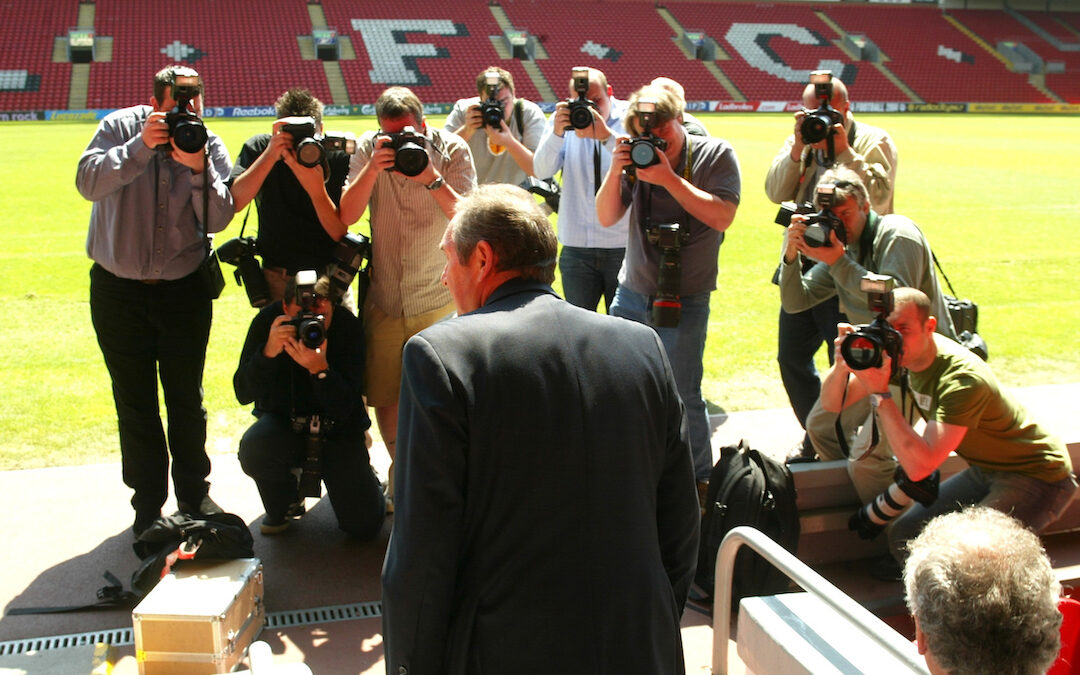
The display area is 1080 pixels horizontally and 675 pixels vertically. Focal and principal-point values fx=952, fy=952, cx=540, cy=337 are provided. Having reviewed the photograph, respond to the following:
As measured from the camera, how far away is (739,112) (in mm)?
44125

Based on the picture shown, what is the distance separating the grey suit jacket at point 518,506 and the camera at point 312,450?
2.20 metres

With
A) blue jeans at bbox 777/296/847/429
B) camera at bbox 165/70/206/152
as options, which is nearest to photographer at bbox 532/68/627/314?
blue jeans at bbox 777/296/847/429

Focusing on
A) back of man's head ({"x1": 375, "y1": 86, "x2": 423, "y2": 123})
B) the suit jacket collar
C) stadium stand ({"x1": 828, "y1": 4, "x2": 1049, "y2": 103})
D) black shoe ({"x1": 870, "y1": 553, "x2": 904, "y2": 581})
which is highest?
stadium stand ({"x1": 828, "y1": 4, "x2": 1049, "y2": 103})

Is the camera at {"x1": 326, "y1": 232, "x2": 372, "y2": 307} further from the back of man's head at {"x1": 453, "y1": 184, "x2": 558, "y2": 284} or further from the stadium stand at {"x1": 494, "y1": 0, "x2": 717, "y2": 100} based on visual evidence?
the stadium stand at {"x1": 494, "y1": 0, "x2": 717, "y2": 100}

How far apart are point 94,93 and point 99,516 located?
3871 centimetres

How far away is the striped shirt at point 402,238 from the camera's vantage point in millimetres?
4434

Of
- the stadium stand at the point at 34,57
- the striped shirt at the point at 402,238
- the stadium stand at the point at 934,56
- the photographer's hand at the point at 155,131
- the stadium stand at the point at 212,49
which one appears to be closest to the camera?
the photographer's hand at the point at 155,131

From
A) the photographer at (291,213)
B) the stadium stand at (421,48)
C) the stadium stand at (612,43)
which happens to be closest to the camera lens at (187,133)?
the photographer at (291,213)

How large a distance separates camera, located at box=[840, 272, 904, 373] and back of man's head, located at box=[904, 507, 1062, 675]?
5.45 feet

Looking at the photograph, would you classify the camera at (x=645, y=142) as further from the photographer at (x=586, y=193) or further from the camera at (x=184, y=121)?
the camera at (x=184, y=121)

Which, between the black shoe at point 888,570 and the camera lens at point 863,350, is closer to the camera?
the camera lens at point 863,350

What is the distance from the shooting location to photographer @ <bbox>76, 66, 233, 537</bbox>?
12.5 ft

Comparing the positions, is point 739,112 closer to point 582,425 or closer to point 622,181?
point 622,181

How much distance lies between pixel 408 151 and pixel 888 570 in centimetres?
268
